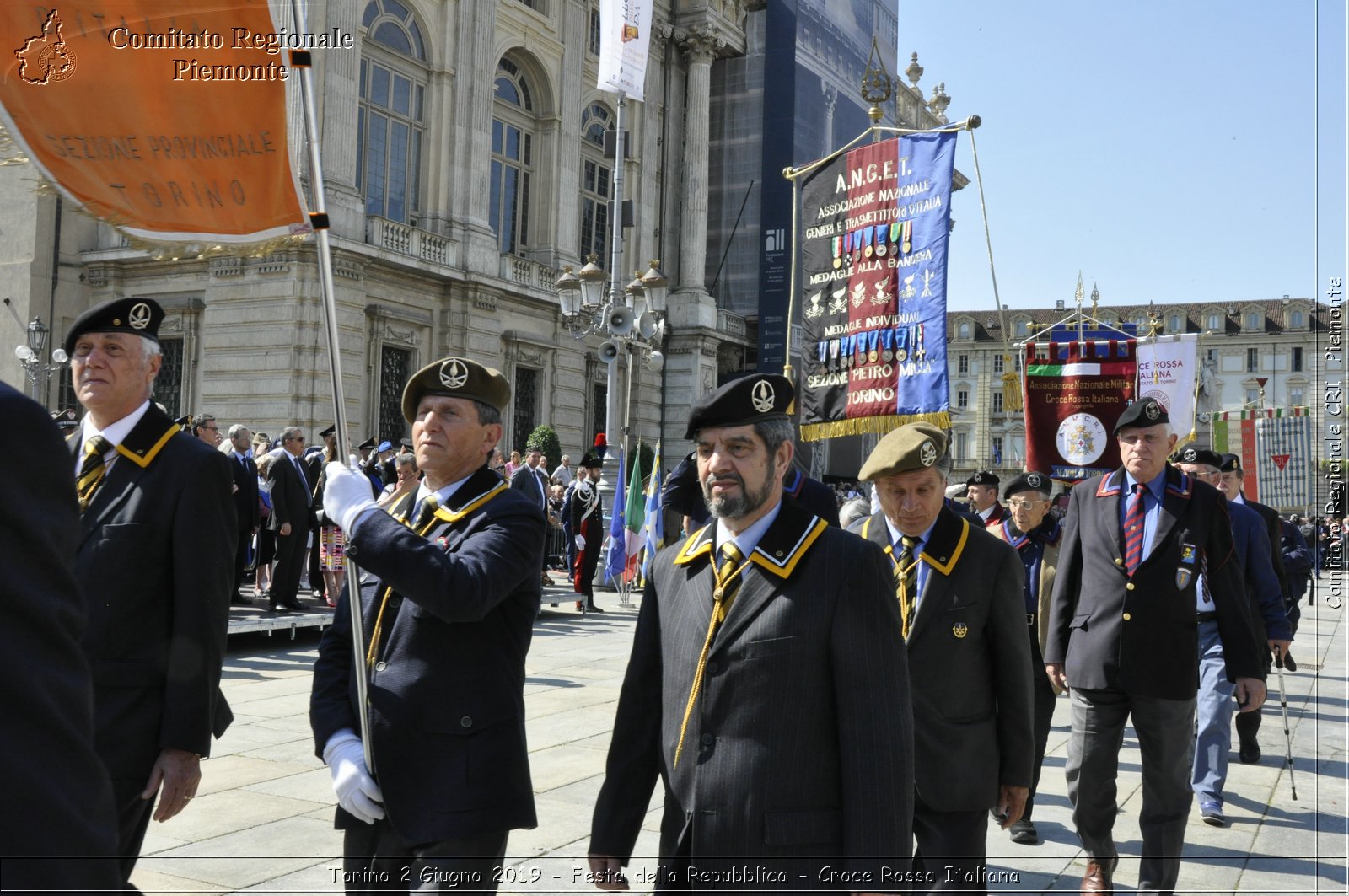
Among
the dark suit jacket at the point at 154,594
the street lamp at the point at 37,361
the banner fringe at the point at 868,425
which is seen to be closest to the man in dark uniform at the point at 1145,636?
the banner fringe at the point at 868,425

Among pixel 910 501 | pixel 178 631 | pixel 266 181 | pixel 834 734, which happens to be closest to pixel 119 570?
pixel 178 631

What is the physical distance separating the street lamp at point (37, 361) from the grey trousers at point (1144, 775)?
19782mm

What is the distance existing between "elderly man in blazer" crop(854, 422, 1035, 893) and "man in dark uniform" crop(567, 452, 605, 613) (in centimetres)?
1210

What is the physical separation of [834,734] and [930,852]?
152 cm

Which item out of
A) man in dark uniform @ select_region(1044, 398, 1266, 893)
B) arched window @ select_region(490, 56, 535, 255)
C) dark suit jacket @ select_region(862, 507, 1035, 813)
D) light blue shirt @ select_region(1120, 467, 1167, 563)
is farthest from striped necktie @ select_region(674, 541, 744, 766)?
arched window @ select_region(490, 56, 535, 255)

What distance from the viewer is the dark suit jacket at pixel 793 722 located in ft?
8.49

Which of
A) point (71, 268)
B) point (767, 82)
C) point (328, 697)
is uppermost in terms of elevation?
point (767, 82)

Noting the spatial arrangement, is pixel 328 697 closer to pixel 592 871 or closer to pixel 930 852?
pixel 592 871

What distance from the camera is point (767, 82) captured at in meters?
36.5

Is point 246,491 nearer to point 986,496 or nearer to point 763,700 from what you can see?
point 986,496

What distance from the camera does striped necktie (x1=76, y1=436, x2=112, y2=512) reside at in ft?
11.2

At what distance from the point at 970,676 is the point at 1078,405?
266 inches

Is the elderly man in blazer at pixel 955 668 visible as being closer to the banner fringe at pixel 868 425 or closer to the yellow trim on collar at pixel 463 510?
A: the yellow trim on collar at pixel 463 510

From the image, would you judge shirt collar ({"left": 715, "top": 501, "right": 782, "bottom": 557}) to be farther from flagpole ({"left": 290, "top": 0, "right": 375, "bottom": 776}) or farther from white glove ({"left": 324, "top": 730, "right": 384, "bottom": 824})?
white glove ({"left": 324, "top": 730, "right": 384, "bottom": 824})
